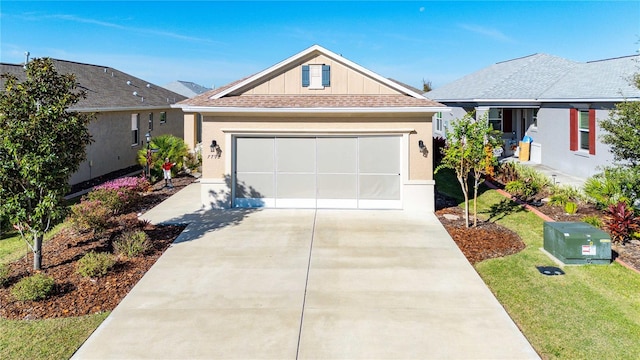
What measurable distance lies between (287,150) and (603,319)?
32.9 feet

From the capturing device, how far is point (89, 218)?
36.6 ft

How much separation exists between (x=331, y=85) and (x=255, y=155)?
3.57 meters

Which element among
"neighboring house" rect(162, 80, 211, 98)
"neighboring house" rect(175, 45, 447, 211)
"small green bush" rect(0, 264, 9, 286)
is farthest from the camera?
"neighboring house" rect(162, 80, 211, 98)

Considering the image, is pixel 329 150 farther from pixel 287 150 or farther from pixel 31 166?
pixel 31 166

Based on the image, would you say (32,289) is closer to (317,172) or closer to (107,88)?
(317,172)

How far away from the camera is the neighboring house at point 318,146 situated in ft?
46.9

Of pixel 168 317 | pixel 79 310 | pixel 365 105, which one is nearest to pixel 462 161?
pixel 365 105

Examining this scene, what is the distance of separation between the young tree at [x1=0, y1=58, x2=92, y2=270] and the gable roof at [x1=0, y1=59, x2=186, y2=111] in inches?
367

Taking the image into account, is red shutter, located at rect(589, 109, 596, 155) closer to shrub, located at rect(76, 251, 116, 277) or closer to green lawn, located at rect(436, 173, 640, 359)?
green lawn, located at rect(436, 173, 640, 359)

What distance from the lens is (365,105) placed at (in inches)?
554

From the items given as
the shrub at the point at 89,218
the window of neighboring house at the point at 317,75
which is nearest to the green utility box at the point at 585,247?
the window of neighboring house at the point at 317,75

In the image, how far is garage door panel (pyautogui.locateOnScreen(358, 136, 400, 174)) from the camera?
14500 mm

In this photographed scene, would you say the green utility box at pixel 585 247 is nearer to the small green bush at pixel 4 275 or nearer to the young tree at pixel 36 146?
the young tree at pixel 36 146

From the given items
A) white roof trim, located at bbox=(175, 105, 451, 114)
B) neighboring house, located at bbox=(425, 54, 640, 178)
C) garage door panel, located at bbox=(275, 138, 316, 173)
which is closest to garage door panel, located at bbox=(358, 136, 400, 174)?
white roof trim, located at bbox=(175, 105, 451, 114)
